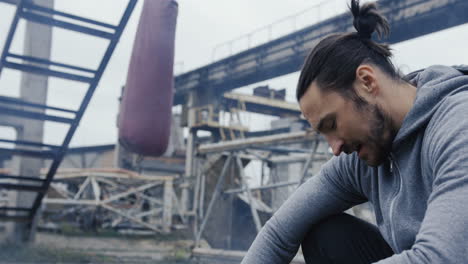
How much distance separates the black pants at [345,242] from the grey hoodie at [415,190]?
0.10ft

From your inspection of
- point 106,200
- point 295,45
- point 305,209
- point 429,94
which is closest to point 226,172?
point 106,200

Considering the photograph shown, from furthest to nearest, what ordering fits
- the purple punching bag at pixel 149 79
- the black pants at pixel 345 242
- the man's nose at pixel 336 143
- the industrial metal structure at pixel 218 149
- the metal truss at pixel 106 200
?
the metal truss at pixel 106 200 → the industrial metal structure at pixel 218 149 → the purple punching bag at pixel 149 79 → the black pants at pixel 345 242 → the man's nose at pixel 336 143

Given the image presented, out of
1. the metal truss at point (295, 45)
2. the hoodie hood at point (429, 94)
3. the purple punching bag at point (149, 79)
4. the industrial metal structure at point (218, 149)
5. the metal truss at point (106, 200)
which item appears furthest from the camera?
the metal truss at point (295, 45)

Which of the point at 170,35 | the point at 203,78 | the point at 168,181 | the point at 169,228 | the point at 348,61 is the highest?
the point at 203,78

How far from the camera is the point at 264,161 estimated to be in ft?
15.7

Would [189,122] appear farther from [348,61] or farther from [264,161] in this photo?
[348,61]

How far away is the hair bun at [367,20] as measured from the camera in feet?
3.32

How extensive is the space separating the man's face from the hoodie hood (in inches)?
1.5

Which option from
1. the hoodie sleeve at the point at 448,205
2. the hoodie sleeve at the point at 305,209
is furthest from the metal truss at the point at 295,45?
the hoodie sleeve at the point at 448,205

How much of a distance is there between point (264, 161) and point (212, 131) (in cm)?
785

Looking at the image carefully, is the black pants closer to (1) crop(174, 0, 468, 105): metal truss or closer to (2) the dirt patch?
(2) the dirt patch

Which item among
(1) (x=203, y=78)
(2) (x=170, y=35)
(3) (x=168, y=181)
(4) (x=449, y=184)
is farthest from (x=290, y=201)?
(1) (x=203, y=78)

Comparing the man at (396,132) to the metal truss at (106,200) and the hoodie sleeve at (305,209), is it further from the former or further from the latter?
the metal truss at (106,200)

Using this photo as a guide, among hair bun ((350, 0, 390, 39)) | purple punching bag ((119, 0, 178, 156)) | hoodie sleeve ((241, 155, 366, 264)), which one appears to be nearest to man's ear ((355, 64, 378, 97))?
hair bun ((350, 0, 390, 39))
